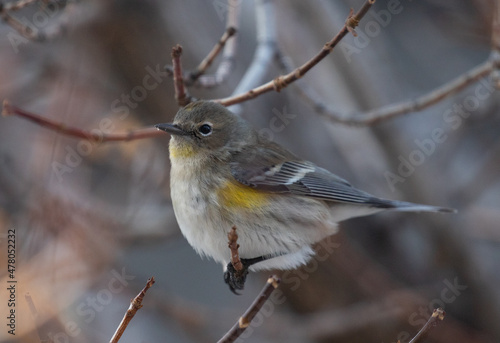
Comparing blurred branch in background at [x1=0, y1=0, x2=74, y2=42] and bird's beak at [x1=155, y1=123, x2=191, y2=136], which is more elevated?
blurred branch in background at [x1=0, y1=0, x2=74, y2=42]

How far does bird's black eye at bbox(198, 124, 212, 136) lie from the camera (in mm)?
3184

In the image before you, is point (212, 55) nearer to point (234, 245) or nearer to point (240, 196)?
point (240, 196)

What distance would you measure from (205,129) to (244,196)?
47 cm

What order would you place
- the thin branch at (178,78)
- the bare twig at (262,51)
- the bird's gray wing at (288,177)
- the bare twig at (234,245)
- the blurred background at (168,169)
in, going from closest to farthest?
the bare twig at (234,245), the thin branch at (178,78), the bird's gray wing at (288,177), the bare twig at (262,51), the blurred background at (168,169)

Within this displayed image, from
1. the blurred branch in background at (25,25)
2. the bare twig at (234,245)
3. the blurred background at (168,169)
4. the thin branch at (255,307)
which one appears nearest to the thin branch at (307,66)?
the bare twig at (234,245)

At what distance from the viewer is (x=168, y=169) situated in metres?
4.85

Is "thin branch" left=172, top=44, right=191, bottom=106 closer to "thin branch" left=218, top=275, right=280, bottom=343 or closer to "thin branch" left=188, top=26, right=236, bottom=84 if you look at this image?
"thin branch" left=188, top=26, right=236, bottom=84

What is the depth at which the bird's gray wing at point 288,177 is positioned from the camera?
313 cm

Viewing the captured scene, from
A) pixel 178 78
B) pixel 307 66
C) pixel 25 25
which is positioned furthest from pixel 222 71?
pixel 25 25

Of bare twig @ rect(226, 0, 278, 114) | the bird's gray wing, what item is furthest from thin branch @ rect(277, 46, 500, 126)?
the bird's gray wing

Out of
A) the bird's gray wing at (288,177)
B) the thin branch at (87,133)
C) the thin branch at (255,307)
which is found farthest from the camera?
the bird's gray wing at (288,177)

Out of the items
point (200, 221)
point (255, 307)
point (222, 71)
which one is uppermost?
point (222, 71)

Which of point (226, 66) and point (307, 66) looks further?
point (226, 66)

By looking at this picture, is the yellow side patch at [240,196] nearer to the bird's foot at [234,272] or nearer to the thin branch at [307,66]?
the bird's foot at [234,272]
